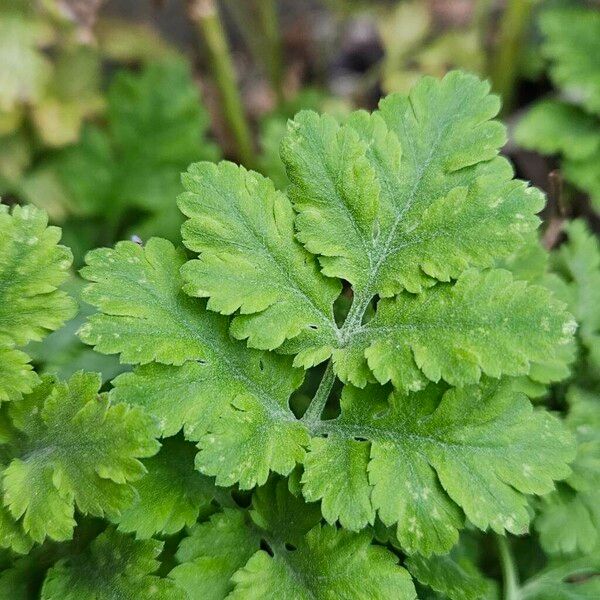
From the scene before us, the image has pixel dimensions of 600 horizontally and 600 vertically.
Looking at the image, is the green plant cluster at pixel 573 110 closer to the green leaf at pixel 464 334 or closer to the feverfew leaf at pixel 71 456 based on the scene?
the green leaf at pixel 464 334

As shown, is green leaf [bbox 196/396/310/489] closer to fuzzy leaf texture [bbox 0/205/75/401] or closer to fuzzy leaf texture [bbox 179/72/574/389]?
fuzzy leaf texture [bbox 179/72/574/389]

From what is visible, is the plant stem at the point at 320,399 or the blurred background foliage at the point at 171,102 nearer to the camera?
the plant stem at the point at 320,399

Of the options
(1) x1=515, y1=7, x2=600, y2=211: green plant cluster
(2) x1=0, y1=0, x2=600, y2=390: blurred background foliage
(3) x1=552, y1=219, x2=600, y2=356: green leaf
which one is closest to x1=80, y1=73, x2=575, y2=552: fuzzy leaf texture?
(3) x1=552, y1=219, x2=600, y2=356: green leaf

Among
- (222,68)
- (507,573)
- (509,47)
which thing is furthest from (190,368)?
(509,47)

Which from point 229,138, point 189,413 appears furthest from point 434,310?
point 229,138

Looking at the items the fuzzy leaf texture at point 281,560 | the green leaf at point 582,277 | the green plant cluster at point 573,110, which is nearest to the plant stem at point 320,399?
the fuzzy leaf texture at point 281,560
